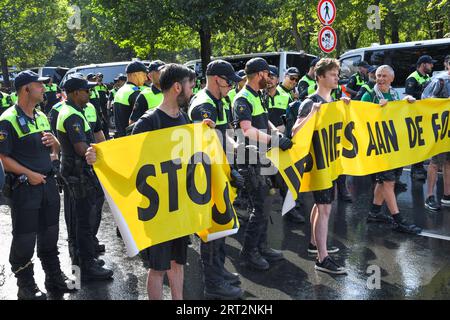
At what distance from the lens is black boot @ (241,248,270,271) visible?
17.2 ft

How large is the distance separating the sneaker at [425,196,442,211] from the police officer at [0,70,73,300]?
196 inches

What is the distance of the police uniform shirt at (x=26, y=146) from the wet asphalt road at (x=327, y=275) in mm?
856

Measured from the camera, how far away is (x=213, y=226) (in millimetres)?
4285

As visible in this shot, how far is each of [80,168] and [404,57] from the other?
398 inches

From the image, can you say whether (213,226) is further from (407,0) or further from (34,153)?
(407,0)

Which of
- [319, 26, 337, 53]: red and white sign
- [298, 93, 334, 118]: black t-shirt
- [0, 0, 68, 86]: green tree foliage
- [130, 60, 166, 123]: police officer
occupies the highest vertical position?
[0, 0, 68, 86]: green tree foliage

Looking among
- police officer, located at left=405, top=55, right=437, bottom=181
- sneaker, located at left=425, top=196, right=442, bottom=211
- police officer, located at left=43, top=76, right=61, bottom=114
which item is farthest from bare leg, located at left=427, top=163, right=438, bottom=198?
police officer, located at left=43, top=76, right=61, bottom=114

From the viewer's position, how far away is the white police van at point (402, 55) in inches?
479

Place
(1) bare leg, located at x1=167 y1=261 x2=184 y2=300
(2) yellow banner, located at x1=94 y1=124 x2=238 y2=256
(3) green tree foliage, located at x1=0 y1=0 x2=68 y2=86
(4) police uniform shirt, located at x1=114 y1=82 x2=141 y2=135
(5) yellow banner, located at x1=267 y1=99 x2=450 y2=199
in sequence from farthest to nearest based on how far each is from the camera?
(3) green tree foliage, located at x1=0 y1=0 x2=68 y2=86 → (4) police uniform shirt, located at x1=114 y1=82 x2=141 y2=135 → (5) yellow banner, located at x1=267 y1=99 x2=450 y2=199 → (1) bare leg, located at x1=167 y1=261 x2=184 y2=300 → (2) yellow banner, located at x1=94 y1=124 x2=238 y2=256

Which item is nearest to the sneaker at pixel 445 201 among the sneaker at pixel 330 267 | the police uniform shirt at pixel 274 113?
the police uniform shirt at pixel 274 113

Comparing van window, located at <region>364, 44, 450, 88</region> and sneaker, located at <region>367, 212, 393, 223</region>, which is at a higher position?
van window, located at <region>364, 44, 450, 88</region>

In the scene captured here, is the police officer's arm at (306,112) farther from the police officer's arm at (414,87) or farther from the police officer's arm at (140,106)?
the police officer's arm at (414,87)

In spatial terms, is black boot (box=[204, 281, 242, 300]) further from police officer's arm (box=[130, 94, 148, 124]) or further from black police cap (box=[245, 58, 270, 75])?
police officer's arm (box=[130, 94, 148, 124])
